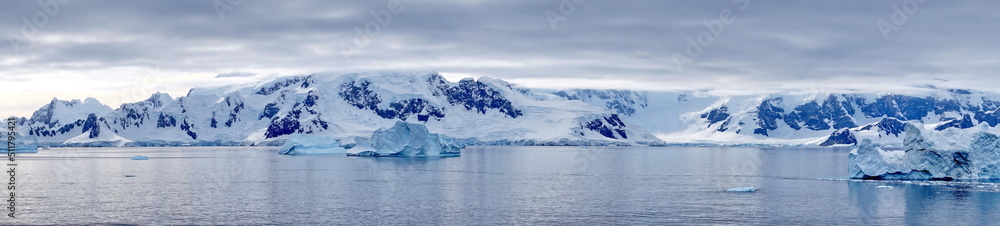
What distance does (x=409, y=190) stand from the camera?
75.9 m

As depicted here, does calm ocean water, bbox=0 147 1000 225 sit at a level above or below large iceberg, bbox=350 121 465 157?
below

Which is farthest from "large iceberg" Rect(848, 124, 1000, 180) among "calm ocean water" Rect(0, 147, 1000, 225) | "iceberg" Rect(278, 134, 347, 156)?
"iceberg" Rect(278, 134, 347, 156)

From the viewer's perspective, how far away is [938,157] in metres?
84.0

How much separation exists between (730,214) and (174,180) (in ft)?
179

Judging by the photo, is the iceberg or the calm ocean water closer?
the calm ocean water

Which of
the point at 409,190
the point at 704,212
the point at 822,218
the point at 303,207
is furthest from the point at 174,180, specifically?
the point at 822,218

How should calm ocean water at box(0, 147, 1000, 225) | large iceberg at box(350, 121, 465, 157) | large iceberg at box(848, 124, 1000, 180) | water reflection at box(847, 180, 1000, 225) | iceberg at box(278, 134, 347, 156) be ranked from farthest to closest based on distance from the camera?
iceberg at box(278, 134, 347, 156) → large iceberg at box(350, 121, 465, 157) → large iceberg at box(848, 124, 1000, 180) → water reflection at box(847, 180, 1000, 225) → calm ocean water at box(0, 147, 1000, 225)

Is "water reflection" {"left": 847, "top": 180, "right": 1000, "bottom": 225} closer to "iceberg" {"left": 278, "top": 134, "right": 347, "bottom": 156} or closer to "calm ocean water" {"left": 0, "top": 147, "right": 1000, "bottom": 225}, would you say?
"calm ocean water" {"left": 0, "top": 147, "right": 1000, "bottom": 225}

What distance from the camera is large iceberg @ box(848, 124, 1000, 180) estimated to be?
8150 cm

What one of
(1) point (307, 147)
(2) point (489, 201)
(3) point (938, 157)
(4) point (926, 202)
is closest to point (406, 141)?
(1) point (307, 147)

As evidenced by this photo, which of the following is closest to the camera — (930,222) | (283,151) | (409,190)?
(930,222)

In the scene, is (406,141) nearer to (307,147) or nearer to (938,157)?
(307,147)

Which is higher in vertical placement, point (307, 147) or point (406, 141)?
point (406, 141)

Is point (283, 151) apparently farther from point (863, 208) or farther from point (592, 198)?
point (863, 208)
